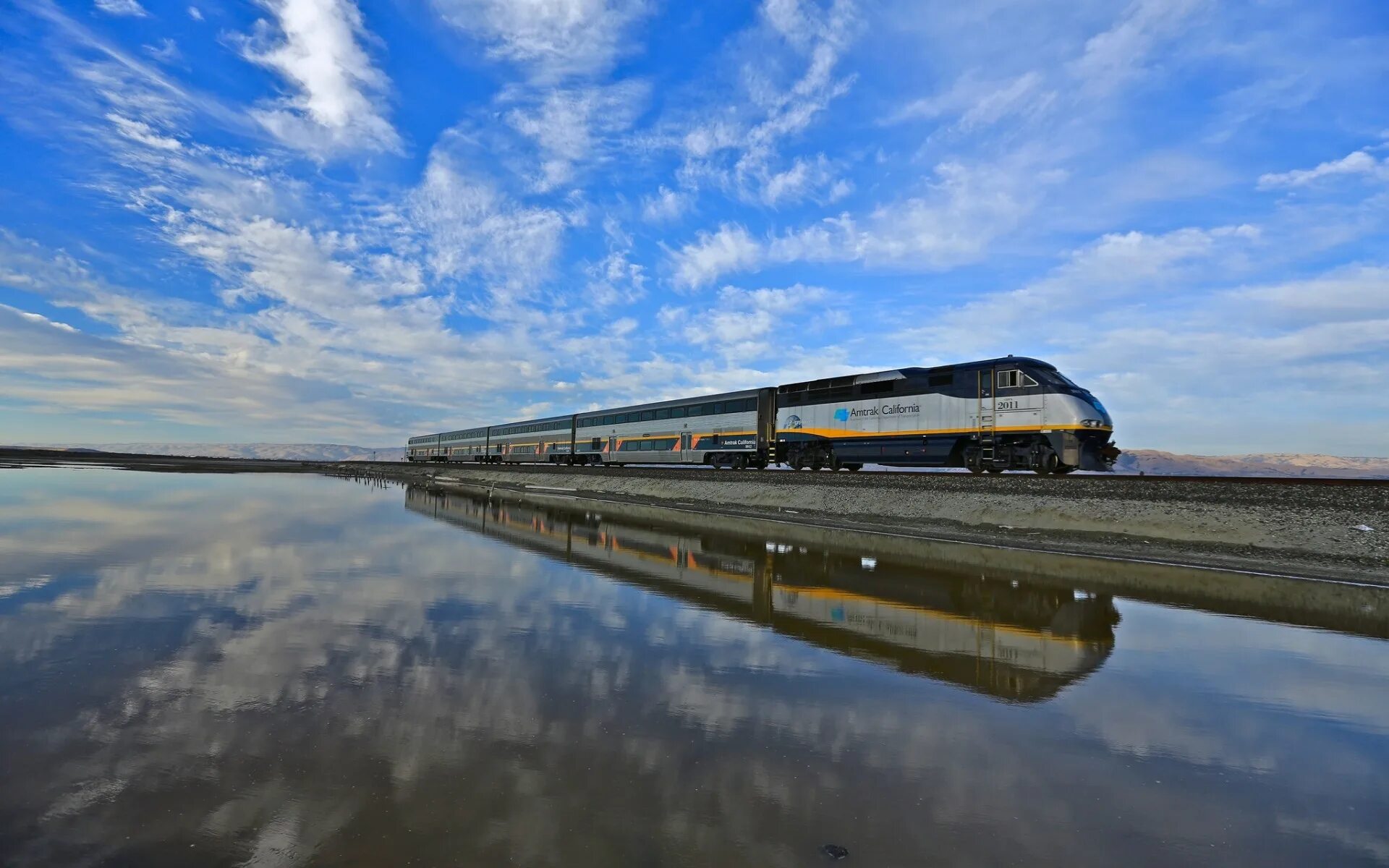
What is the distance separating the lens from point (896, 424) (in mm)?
30391

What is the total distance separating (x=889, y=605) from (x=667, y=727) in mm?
8210

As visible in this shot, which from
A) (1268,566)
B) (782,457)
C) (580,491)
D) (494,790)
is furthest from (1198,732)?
(580,491)

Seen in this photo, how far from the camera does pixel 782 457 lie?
126 feet

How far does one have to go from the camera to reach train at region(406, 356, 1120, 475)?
2455 centimetres

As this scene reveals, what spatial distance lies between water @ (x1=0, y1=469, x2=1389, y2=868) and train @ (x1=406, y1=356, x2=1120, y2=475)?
1117 centimetres

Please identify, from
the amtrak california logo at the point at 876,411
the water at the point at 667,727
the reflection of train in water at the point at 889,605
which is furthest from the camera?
the amtrak california logo at the point at 876,411

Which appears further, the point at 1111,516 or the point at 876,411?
the point at 876,411

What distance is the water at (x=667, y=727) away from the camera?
501 cm

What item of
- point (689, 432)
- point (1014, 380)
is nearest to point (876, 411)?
point (1014, 380)

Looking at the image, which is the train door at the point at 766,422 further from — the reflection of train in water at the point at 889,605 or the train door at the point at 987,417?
the reflection of train in water at the point at 889,605

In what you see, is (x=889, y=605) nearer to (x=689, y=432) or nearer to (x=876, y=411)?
(x=876, y=411)

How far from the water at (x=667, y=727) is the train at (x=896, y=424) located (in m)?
11.2

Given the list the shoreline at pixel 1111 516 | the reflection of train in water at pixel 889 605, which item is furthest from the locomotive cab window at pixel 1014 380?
the reflection of train in water at pixel 889 605

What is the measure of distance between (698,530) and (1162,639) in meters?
19.5
